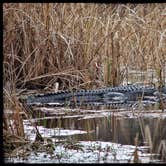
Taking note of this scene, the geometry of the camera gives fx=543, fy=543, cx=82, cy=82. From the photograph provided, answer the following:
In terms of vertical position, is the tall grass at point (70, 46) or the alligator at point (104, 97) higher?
the tall grass at point (70, 46)

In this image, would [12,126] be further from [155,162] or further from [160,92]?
[160,92]

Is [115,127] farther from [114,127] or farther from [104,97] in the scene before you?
[104,97]

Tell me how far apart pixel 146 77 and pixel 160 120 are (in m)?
2.48

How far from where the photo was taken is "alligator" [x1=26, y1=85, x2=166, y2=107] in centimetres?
616

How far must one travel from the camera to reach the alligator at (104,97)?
616cm

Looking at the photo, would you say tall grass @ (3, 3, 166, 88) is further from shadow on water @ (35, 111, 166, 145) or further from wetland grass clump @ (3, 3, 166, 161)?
shadow on water @ (35, 111, 166, 145)

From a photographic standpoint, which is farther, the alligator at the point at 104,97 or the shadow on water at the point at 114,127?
the alligator at the point at 104,97

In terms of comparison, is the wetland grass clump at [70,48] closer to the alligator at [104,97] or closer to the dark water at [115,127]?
the alligator at [104,97]

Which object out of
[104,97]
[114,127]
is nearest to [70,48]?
[104,97]

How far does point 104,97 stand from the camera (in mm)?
6488

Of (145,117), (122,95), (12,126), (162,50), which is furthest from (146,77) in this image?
(12,126)

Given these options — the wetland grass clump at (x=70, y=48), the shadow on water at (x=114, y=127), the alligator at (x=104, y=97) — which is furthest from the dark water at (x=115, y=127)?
the wetland grass clump at (x=70, y=48)

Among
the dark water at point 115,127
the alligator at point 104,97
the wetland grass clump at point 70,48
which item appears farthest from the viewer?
the wetland grass clump at point 70,48

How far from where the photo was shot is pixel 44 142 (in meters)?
4.27
